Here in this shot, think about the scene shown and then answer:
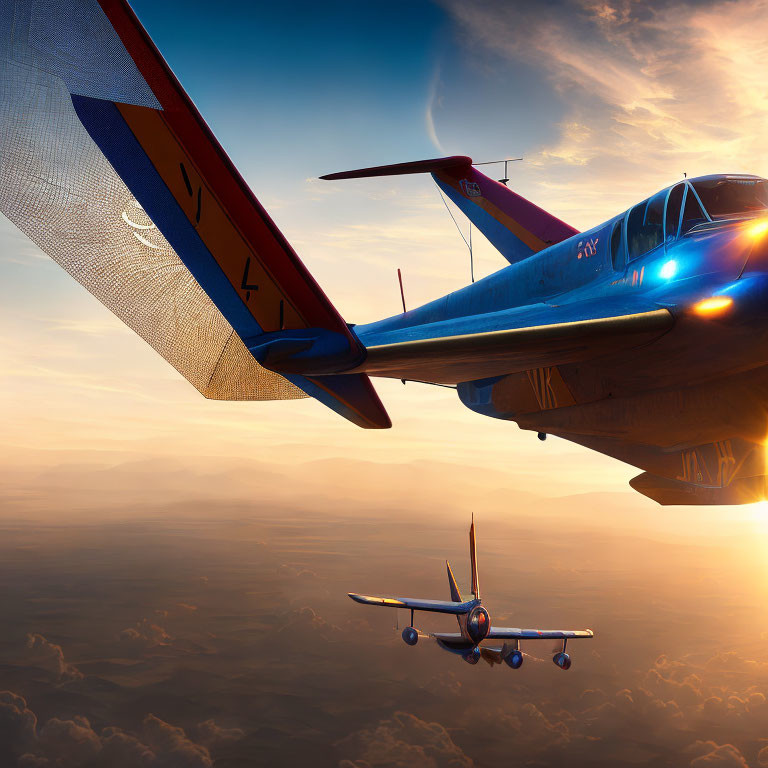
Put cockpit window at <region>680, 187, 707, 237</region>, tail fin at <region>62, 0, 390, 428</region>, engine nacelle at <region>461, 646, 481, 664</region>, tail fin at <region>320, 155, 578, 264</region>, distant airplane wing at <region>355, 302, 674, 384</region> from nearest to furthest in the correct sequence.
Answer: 1. tail fin at <region>62, 0, 390, 428</region>
2. distant airplane wing at <region>355, 302, 674, 384</region>
3. cockpit window at <region>680, 187, 707, 237</region>
4. tail fin at <region>320, 155, 578, 264</region>
5. engine nacelle at <region>461, 646, 481, 664</region>

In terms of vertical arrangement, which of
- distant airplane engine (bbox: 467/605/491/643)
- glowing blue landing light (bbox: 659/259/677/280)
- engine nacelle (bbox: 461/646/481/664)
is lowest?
engine nacelle (bbox: 461/646/481/664)

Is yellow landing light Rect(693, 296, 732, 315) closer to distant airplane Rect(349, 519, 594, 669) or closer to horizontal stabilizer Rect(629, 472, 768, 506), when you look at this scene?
horizontal stabilizer Rect(629, 472, 768, 506)

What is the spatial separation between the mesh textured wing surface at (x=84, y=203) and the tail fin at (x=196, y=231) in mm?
30

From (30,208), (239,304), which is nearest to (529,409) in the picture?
(239,304)

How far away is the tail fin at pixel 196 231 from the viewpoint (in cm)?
543

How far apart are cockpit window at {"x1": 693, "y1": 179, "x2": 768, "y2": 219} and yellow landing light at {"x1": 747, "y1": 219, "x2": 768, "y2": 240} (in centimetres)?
81

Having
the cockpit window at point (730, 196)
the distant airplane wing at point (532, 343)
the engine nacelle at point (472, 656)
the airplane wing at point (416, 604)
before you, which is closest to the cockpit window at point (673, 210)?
the cockpit window at point (730, 196)

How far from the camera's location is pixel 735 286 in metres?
7.39

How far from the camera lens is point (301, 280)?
264 inches

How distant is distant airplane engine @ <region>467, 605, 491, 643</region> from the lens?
1788 inches

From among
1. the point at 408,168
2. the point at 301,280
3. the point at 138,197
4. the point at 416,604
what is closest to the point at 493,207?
the point at 408,168

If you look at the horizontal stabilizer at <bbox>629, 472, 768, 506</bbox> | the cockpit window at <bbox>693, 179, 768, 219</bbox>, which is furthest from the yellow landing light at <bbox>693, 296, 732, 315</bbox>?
the horizontal stabilizer at <bbox>629, 472, 768, 506</bbox>

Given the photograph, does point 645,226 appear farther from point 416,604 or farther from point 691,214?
point 416,604

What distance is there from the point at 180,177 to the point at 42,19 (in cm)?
169
